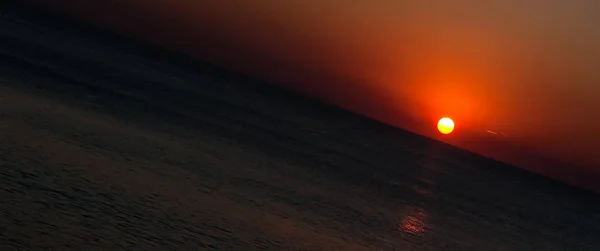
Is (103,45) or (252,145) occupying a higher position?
(103,45)

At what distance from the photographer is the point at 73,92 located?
2748 millimetres

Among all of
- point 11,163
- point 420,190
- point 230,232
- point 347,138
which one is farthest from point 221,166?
point 347,138

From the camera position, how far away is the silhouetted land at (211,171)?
173 cm

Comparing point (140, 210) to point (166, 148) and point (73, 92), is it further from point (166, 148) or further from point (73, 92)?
point (73, 92)

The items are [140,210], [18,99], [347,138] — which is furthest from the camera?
[347,138]

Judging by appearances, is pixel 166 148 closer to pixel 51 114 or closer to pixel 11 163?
pixel 51 114

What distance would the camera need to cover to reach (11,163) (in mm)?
1803

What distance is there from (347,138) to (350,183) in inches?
33.7

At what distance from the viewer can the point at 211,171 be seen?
2.32 m

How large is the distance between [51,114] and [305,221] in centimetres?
95

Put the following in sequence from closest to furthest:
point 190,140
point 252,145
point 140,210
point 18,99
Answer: point 140,210
point 18,99
point 190,140
point 252,145

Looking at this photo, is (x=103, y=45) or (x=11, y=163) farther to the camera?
(x=103, y=45)

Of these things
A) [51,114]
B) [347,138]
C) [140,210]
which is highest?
[347,138]

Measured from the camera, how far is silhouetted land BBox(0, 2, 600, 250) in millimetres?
1734
